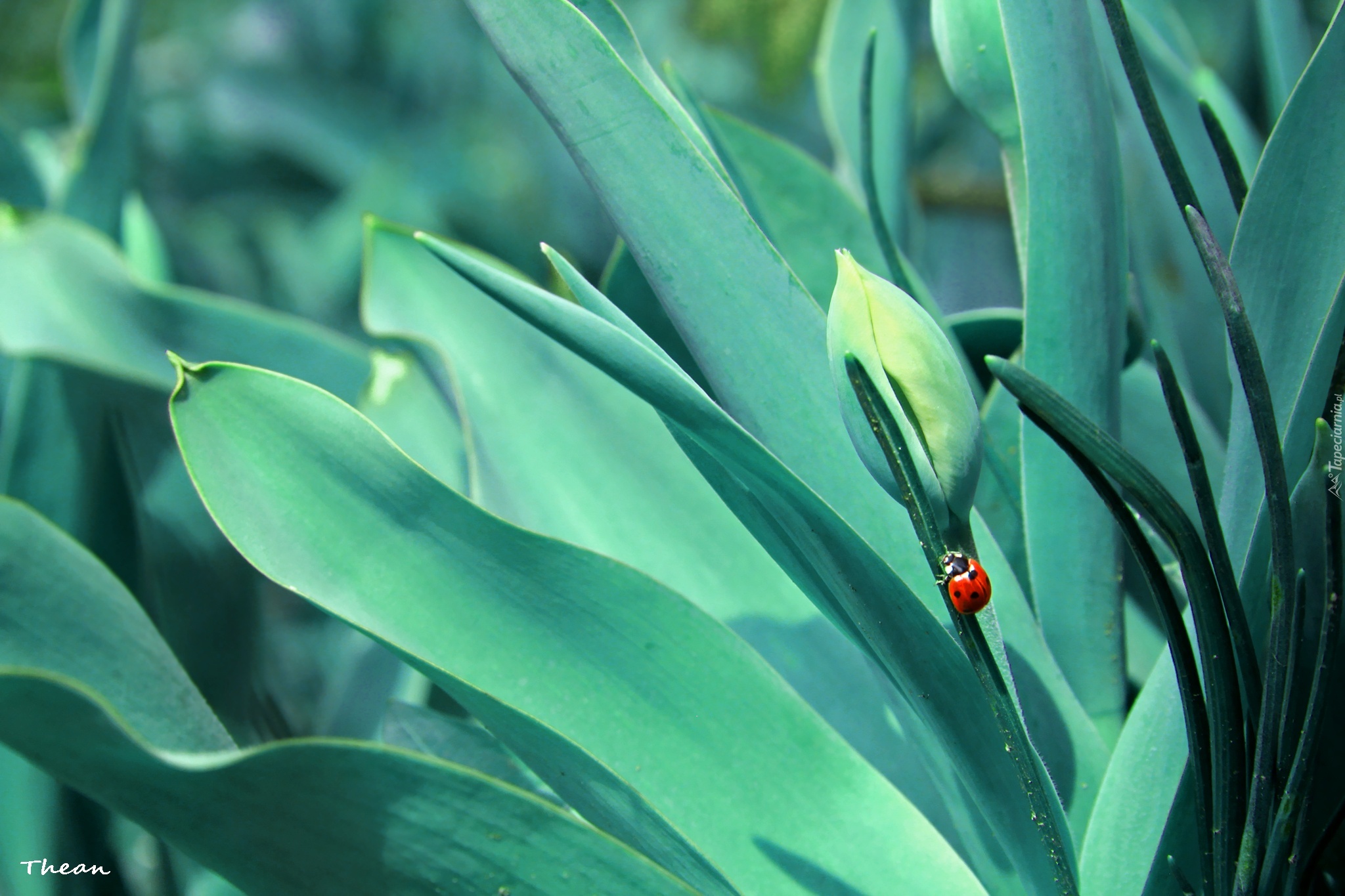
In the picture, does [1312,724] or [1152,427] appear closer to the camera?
[1312,724]

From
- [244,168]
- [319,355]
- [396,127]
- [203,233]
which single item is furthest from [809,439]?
[244,168]

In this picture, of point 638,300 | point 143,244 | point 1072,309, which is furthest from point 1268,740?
point 143,244

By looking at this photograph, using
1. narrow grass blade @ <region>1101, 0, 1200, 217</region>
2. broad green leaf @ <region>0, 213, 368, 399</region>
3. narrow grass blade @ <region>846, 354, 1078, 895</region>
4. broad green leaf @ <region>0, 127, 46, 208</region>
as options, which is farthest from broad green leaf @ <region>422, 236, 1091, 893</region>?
broad green leaf @ <region>0, 127, 46, 208</region>

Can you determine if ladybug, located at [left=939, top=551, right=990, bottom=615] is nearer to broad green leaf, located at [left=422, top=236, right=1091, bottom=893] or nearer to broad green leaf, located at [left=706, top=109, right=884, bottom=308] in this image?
broad green leaf, located at [left=422, top=236, right=1091, bottom=893]

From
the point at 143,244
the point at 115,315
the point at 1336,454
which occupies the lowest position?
the point at 1336,454

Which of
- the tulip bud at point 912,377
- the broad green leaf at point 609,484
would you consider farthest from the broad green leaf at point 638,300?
the tulip bud at point 912,377

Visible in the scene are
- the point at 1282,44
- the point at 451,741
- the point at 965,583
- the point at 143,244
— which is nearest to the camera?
the point at 965,583

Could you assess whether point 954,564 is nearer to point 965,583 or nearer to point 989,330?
point 965,583
